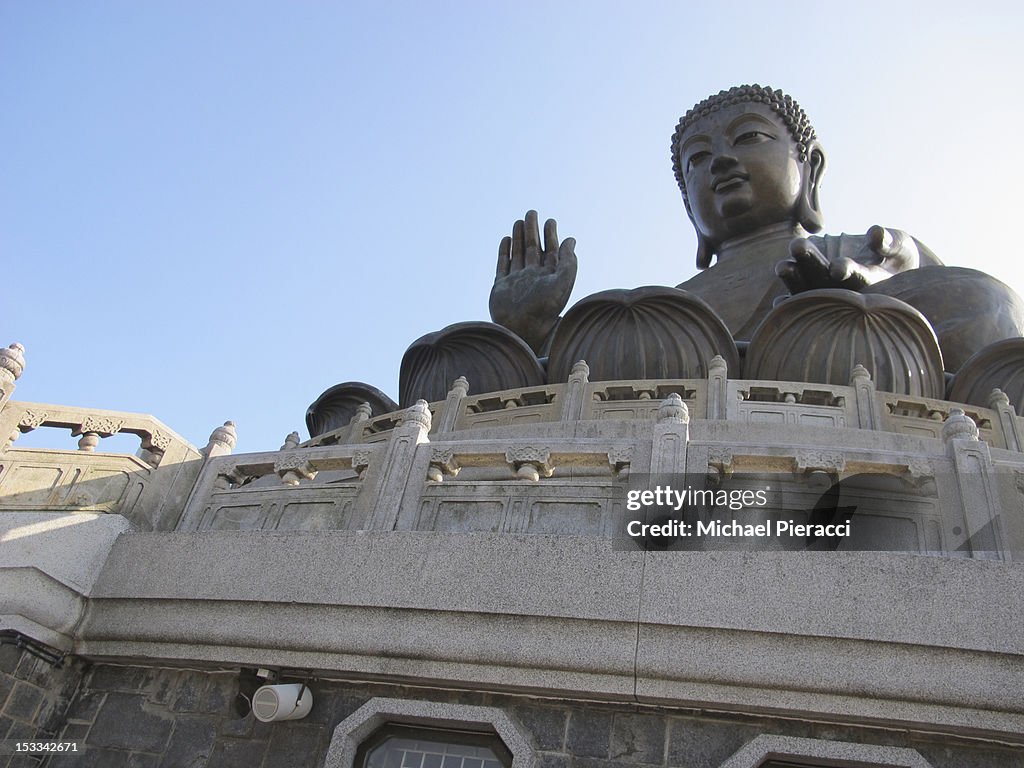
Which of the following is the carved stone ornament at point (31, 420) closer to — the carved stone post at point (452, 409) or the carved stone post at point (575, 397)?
the carved stone post at point (452, 409)

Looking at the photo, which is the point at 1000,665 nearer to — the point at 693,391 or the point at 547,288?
the point at 693,391

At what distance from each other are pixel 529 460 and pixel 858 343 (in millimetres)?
4596

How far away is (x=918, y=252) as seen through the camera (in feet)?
42.0

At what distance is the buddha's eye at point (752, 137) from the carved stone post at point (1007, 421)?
7164mm

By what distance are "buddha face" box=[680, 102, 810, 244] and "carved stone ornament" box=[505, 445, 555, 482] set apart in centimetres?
962

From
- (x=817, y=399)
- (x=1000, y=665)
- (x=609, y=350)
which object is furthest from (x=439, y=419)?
(x=1000, y=665)

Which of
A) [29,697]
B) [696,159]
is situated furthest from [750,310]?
[29,697]

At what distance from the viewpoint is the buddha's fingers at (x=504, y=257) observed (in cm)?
1080

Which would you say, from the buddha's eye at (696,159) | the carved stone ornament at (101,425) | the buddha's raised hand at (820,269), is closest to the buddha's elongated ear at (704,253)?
the buddha's eye at (696,159)

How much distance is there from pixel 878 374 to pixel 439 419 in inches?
144

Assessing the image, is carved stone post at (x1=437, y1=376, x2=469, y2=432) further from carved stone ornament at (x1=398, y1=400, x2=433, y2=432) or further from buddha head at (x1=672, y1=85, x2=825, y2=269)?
buddha head at (x1=672, y1=85, x2=825, y2=269)

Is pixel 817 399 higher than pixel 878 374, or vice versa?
pixel 878 374

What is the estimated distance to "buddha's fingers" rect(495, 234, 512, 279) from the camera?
1080 centimetres

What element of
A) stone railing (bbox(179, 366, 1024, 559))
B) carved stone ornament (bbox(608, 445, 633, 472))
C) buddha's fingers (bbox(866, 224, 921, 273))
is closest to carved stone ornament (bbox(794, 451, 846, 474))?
stone railing (bbox(179, 366, 1024, 559))
